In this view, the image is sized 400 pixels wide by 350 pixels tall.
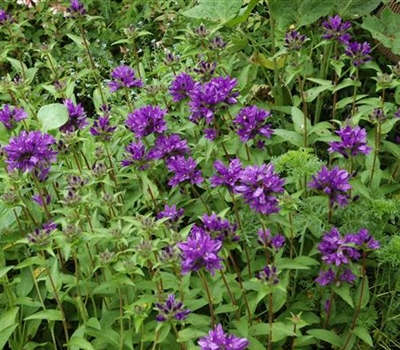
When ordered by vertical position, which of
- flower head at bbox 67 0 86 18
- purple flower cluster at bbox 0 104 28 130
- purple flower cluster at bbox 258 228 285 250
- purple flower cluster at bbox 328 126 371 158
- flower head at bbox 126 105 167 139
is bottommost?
purple flower cluster at bbox 258 228 285 250

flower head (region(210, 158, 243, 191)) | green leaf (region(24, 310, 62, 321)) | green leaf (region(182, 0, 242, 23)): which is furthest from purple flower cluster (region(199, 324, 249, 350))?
green leaf (region(182, 0, 242, 23))

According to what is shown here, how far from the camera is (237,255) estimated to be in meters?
2.61

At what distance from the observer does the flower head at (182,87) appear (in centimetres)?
257

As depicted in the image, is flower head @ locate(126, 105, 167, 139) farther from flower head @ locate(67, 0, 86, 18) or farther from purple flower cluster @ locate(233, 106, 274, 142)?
flower head @ locate(67, 0, 86, 18)

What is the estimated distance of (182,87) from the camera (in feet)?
8.47

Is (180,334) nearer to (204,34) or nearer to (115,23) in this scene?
(204,34)

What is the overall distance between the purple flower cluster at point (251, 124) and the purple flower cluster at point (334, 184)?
28 cm

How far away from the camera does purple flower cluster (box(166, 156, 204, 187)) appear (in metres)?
2.32

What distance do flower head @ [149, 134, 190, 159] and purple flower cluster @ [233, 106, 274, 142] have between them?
0.21 m

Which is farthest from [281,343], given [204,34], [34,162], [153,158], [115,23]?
[115,23]

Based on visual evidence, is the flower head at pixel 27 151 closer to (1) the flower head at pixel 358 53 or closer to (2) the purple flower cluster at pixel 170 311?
(2) the purple flower cluster at pixel 170 311

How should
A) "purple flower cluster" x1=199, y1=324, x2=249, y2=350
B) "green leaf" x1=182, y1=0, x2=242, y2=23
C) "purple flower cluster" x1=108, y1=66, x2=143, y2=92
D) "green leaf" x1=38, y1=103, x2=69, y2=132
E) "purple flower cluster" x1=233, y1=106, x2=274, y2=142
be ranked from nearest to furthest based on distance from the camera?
"purple flower cluster" x1=199, y1=324, x2=249, y2=350, "purple flower cluster" x1=233, y1=106, x2=274, y2=142, "green leaf" x1=38, y1=103, x2=69, y2=132, "purple flower cluster" x1=108, y1=66, x2=143, y2=92, "green leaf" x1=182, y1=0, x2=242, y2=23

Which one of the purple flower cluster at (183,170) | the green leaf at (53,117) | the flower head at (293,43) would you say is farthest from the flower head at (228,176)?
the green leaf at (53,117)

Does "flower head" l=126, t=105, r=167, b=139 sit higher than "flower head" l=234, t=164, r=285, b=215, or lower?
higher
